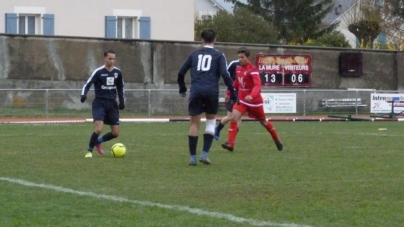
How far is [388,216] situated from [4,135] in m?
13.8

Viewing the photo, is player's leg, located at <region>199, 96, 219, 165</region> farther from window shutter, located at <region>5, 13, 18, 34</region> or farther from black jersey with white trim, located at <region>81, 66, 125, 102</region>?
window shutter, located at <region>5, 13, 18, 34</region>

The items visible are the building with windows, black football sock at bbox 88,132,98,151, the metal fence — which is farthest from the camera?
the building with windows

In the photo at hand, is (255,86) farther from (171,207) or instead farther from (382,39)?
(382,39)

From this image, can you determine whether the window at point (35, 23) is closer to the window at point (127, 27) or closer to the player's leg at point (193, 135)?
the window at point (127, 27)

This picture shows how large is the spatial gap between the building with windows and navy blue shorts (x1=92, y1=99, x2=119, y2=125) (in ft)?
82.4

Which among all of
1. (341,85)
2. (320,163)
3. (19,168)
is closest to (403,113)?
(341,85)

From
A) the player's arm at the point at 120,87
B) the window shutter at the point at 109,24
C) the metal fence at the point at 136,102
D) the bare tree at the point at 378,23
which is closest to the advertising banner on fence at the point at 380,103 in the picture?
the metal fence at the point at 136,102

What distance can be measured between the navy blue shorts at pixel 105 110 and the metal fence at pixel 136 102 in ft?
53.6

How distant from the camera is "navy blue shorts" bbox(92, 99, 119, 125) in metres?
14.3

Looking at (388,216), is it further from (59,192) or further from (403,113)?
(403,113)

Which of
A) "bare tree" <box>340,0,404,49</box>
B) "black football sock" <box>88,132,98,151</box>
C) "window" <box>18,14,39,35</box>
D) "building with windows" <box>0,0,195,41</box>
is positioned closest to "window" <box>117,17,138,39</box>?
"building with windows" <box>0,0,195,41</box>

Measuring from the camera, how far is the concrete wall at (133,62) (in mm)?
33875

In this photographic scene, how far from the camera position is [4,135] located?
20.6m

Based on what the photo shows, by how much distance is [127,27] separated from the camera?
4159 cm
